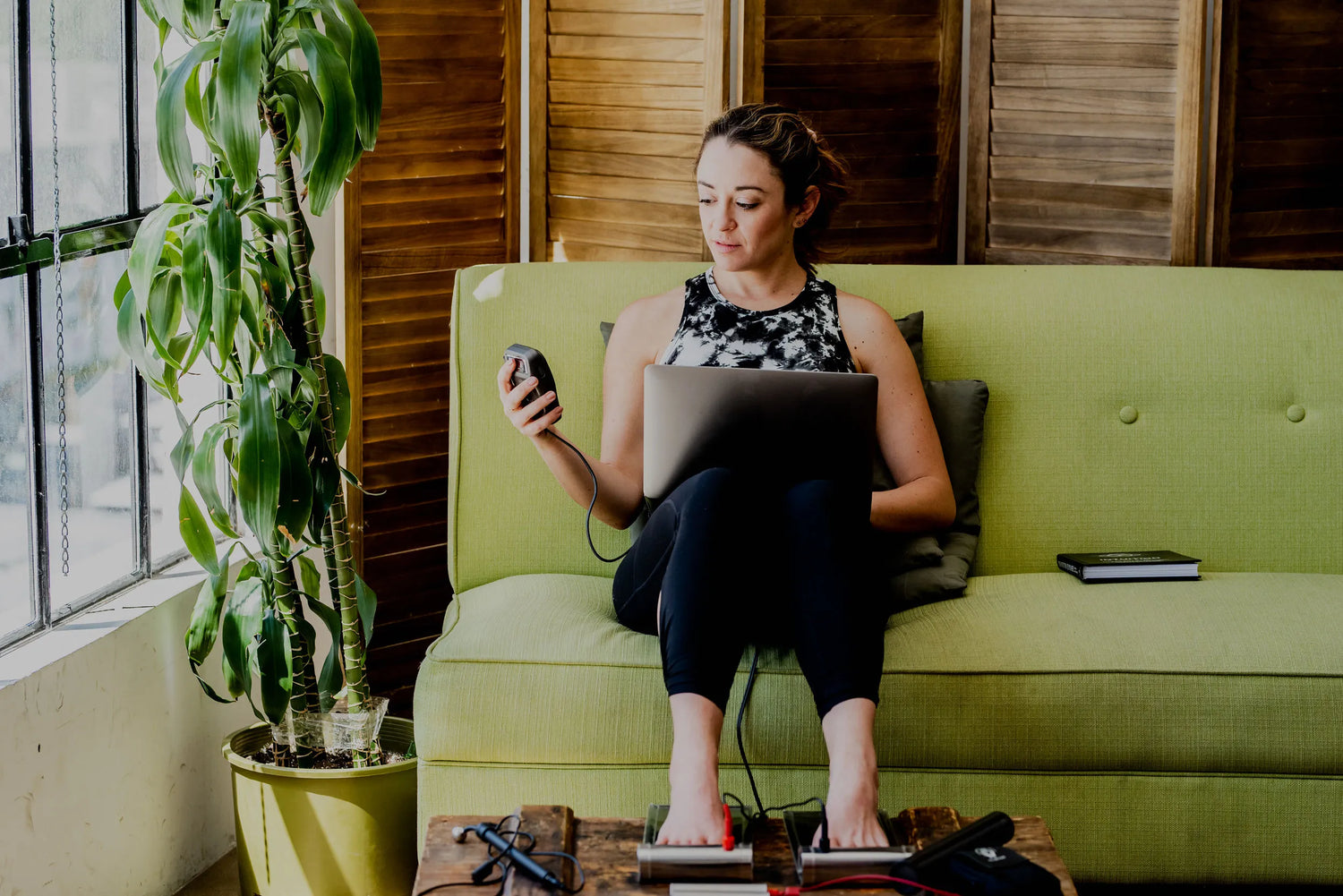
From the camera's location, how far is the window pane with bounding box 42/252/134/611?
6.19 feet

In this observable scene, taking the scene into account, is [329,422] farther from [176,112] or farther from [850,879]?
[850,879]

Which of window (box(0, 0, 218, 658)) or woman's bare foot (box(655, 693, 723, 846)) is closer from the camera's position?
woman's bare foot (box(655, 693, 723, 846))

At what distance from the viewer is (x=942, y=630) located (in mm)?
1856

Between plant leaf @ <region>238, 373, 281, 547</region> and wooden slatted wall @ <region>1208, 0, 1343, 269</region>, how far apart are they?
1846 millimetres

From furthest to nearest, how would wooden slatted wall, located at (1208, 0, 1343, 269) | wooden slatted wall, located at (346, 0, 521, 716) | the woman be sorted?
wooden slatted wall, located at (1208, 0, 1343, 269) → wooden slatted wall, located at (346, 0, 521, 716) → the woman

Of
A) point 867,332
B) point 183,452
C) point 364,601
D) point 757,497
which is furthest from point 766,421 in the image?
point 183,452

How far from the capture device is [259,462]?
1779mm

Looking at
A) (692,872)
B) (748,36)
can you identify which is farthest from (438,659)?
(748,36)

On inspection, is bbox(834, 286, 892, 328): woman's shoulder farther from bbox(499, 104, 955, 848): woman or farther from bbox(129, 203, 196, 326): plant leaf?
bbox(129, 203, 196, 326): plant leaf

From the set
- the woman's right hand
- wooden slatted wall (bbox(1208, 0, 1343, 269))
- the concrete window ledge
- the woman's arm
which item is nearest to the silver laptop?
the woman's right hand

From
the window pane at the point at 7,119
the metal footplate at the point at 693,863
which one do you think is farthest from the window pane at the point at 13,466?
the metal footplate at the point at 693,863

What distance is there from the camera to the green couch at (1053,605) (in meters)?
1.77

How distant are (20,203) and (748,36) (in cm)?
135

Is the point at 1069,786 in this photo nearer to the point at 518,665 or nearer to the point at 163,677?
the point at 518,665
